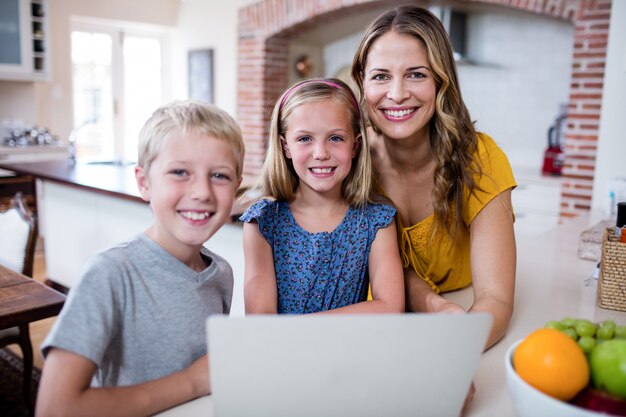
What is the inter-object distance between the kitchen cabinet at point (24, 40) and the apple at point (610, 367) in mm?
5567

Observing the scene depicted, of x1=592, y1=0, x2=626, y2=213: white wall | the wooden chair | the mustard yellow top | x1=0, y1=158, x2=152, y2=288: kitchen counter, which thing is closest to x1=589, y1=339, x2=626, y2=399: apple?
the mustard yellow top

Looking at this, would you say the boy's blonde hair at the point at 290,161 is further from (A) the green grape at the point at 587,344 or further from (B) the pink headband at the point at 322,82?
(A) the green grape at the point at 587,344

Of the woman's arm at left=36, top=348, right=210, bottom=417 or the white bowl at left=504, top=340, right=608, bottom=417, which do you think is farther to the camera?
the woman's arm at left=36, top=348, right=210, bottom=417

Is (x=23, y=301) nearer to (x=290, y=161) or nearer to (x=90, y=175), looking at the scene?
(x=290, y=161)

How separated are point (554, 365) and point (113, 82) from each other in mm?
6772

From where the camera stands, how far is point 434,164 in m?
1.46

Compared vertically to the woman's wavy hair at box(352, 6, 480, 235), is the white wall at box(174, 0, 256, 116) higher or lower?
higher

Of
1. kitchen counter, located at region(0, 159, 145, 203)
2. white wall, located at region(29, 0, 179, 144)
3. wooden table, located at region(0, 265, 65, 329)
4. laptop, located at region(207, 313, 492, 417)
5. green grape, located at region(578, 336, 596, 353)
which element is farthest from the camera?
white wall, located at region(29, 0, 179, 144)

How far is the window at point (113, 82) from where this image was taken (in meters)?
6.38

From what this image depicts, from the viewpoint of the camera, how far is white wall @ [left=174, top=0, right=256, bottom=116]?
626 cm

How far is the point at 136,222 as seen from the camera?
3.24m

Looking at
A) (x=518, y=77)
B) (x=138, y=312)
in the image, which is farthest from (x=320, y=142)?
(x=518, y=77)

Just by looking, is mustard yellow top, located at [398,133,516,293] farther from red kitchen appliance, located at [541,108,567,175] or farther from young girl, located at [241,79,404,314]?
red kitchen appliance, located at [541,108,567,175]

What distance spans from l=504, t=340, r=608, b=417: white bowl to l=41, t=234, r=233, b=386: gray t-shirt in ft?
1.63
